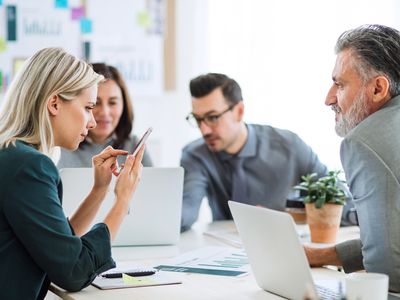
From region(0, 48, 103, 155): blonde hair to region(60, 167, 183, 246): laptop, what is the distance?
1.59 feet

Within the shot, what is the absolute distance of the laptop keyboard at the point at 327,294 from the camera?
1779 millimetres

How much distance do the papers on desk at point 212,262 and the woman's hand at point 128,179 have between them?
11.0 inches

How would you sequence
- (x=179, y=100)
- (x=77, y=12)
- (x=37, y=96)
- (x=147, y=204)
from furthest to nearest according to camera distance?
(x=179, y=100) < (x=77, y=12) < (x=147, y=204) < (x=37, y=96)

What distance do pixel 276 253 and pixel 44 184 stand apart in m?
0.59

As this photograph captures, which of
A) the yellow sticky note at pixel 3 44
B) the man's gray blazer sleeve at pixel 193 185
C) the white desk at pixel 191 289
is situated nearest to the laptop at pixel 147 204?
the white desk at pixel 191 289

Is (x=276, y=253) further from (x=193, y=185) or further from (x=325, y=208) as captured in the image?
(x=193, y=185)

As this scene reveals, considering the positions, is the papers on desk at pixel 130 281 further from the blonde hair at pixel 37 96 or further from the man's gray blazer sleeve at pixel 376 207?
the man's gray blazer sleeve at pixel 376 207

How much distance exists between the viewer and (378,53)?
203 centimetres

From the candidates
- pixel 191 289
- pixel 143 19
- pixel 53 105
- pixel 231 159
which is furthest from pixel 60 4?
pixel 191 289

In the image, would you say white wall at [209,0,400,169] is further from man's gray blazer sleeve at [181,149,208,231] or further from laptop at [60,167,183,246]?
laptop at [60,167,183,246]

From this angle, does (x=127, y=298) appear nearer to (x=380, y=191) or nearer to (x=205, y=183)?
(x=380, y=191)

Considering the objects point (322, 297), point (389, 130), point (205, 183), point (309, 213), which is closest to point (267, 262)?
point (322, 297)

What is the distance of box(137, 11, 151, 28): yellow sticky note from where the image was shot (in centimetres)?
449

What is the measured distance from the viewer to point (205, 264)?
2.22 meters
